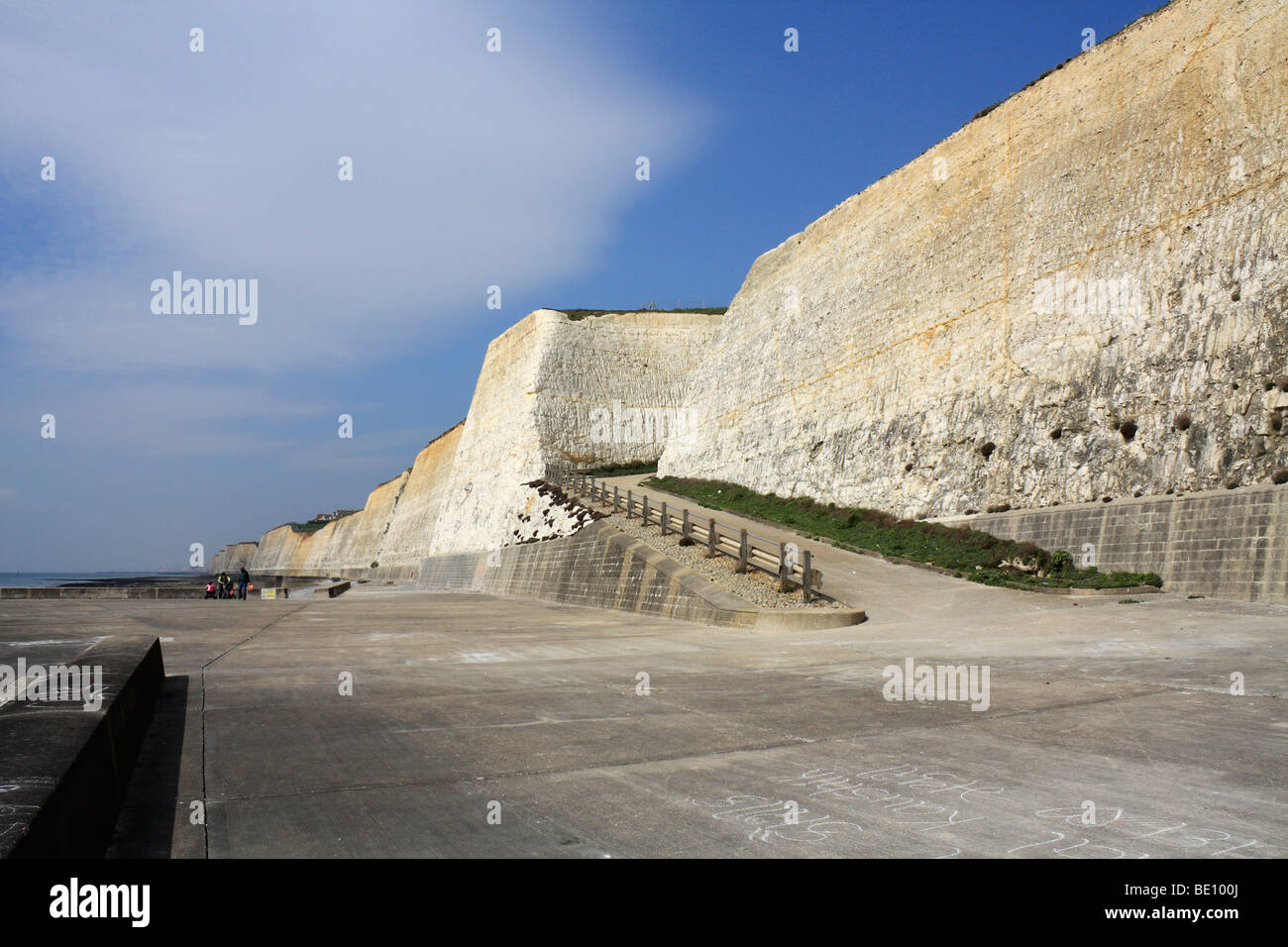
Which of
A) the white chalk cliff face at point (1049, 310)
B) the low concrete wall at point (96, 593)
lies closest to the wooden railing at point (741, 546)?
the white chalk cliff face at point (1049, 310)

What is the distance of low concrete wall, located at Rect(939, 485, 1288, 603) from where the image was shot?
49.8 feet

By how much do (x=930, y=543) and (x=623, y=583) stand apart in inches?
343

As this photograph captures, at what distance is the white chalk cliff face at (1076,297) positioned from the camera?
732 inches

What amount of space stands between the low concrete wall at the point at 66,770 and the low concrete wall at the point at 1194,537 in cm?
1697

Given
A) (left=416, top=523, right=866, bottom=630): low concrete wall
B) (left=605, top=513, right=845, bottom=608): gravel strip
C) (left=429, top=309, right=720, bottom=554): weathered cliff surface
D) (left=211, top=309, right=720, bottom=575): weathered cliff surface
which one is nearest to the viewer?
(left=416, top=523, right=866, bottom=630): low concrete wall

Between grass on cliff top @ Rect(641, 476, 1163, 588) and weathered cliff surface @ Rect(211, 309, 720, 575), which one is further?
weathered cliff surface @ Rect(211, 309, 720, 575)

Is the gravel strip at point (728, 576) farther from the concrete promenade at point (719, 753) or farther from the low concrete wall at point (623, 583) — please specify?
the concrete promenade at point (719, 753)

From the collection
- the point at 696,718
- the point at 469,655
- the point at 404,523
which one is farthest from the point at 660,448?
the point at 696,718

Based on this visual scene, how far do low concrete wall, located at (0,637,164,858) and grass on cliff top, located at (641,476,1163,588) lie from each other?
17.8 metres

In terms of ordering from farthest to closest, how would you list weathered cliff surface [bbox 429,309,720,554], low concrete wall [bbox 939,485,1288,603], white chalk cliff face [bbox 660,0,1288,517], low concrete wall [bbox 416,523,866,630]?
1. weathered cliff surface [bbox 429,309,720,554]
2. white chalk cliff face [bbox 660,0,1288,517]
3. low concrete wall [bbox 416,523,866,630]
4. low concrete wall [bbox 939,485,1288,603]

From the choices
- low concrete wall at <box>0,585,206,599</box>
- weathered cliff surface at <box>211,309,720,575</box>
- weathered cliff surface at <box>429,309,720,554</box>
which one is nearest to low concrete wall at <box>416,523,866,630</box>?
weathered cliff surface at <box>211,309,720,575</box>

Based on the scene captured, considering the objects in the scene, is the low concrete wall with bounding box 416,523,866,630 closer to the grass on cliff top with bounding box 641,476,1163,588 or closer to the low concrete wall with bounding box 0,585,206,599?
the grass on cliff top with bounding box 641,476,1163,588

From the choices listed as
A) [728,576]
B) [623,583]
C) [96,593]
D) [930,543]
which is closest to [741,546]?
[728,576]

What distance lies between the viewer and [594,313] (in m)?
55.2
